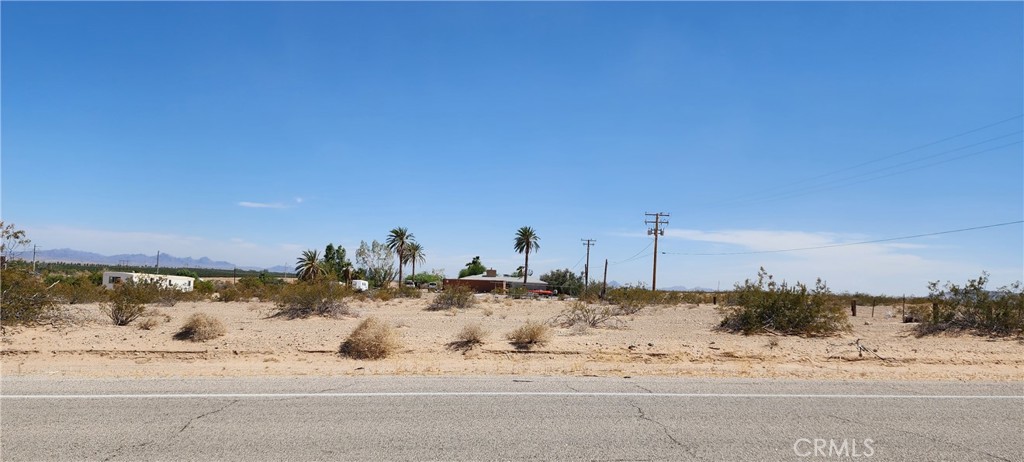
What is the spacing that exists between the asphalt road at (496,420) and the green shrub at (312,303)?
15.9 m

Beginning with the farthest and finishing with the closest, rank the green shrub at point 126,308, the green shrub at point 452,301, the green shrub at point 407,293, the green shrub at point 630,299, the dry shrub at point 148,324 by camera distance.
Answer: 1. the green shrub at point 407,293
2. the green shrub at point 452,301
3. the green shrub at point 630,299
4. the green shrub at point 126,308
5. the dry shrub at point 148,324

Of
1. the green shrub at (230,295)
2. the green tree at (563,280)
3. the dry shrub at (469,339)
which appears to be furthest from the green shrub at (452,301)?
the green tree at (563,280)

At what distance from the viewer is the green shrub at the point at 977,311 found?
21.0 metres

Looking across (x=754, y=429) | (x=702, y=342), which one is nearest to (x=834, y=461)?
(x=754, y=429)

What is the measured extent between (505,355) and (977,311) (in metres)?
17.4

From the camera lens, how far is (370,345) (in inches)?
564

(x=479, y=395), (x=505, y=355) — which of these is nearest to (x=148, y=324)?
(x=505, y=355)

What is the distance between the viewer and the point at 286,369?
1232 centimetres

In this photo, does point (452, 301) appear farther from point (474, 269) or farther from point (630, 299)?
point (474, 269)

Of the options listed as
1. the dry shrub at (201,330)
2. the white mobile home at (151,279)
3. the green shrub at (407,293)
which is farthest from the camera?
the green shrub at (407,293)

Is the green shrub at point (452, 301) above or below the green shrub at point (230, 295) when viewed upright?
above

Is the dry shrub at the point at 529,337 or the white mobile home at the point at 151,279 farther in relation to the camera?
the white mobile home at the point at 151,279

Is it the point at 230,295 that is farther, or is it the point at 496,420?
the point at 230,295

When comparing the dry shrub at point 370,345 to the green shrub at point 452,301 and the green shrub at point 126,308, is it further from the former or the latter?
the green shrub at point 452,301
